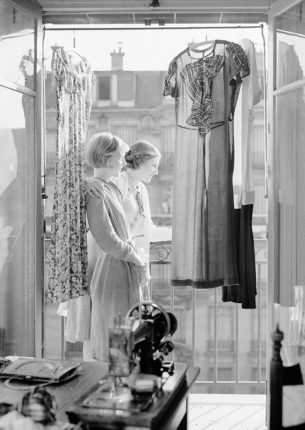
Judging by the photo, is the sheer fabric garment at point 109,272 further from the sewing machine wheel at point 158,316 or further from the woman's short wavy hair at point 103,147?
the sewing machine wheel at point 158,316

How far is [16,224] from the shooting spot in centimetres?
329

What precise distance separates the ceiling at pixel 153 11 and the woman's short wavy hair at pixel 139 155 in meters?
0.69

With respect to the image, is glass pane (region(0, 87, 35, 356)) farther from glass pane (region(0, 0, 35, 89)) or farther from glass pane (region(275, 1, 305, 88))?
glass pane (region(275, 1, 305, 88))

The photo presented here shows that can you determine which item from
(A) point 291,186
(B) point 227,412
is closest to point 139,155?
(A) point 291,186

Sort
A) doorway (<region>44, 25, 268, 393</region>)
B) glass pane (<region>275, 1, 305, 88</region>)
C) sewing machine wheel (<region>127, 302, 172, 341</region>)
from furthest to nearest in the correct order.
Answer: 1. doorway (<region>44, 25, 268, 393</region>)
2. glass pane (<region>275, 1, 305, 88</region>)
3. sewing machine wheel (<region>127, 302, 172, 341</region>)

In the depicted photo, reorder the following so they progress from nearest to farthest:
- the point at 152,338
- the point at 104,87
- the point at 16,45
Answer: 1. the point at 152,338
2. the point at 16,45
3. the point at 104,87

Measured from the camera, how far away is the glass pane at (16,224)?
3137mm

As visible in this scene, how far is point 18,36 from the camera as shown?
129 inches

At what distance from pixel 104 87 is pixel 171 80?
20954 mm

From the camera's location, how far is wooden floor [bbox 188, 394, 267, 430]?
335 centimetres

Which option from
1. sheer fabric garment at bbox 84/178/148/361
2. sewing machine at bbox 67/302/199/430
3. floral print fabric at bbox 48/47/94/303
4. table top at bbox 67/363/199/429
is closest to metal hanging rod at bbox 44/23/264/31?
floral print fabric at bbox 48/47/94/303

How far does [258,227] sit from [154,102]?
278 inches

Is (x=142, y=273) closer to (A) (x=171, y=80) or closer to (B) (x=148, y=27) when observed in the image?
(A) (x=171, y=80)

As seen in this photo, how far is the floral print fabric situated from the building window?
19.3 m
